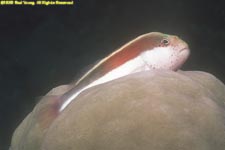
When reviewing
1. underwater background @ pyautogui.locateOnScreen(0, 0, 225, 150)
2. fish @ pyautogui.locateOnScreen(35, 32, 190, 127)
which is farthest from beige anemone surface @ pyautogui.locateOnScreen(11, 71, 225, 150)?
underwater background @ pyautogui.locateOnScreen(0, 0, 225, 150)

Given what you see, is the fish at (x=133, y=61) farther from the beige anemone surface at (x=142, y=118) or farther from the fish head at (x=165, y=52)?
the beige anemone surface at (x=142, y=118)

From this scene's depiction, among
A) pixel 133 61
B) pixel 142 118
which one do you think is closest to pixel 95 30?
pixel 133 61

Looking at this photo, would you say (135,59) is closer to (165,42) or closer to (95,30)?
(165,42)

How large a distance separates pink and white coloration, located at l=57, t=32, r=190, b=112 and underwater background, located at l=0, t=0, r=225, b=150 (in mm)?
4194

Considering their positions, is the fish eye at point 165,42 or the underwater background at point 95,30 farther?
the underwater background at point 95,30

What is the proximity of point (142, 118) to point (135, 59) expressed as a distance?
552mm

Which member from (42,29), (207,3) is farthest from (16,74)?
(207,3)

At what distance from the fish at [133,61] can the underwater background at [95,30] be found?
4193 millimetres

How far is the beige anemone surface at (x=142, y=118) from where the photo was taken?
168 centimetres

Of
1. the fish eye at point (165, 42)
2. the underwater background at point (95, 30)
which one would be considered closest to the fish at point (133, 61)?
the fish eye at point (165, 42)

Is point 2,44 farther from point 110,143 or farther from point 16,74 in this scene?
point 110,143

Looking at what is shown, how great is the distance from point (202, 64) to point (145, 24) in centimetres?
154

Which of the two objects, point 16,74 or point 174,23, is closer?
point 174,23

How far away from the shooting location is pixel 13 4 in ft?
23.6
